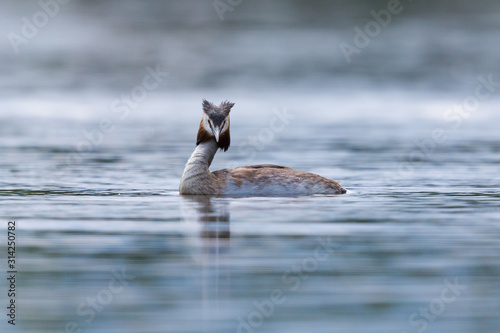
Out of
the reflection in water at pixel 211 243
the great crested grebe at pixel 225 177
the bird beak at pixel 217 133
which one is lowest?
the reflection in water at pixel 211 243

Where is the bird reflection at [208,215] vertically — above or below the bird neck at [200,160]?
below

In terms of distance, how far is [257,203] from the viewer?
54.5ft

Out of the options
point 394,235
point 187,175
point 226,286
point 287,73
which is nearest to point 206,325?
point 226,286

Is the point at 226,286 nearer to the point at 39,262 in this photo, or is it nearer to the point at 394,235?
the point at 39,262

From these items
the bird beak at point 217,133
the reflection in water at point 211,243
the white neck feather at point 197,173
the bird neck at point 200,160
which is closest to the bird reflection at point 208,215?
the reflection in water at point 211,243

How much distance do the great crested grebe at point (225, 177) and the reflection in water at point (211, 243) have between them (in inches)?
15.1

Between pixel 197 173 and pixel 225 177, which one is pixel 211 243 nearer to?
pixel 197 173

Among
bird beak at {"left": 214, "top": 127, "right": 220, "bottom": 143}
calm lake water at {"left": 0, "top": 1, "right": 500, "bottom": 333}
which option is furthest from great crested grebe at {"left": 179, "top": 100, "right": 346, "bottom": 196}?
calm lake water at {"left": 0, "top": 1, "right": 500, "bottom": 333}

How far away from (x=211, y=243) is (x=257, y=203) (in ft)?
13.9

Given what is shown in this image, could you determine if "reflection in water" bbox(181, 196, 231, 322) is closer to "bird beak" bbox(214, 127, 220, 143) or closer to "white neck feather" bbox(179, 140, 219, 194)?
"white neck feather" bbox(179, 140, 219, 194)

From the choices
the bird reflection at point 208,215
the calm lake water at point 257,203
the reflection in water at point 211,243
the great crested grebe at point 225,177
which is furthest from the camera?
the great crested grebe at point 225,177

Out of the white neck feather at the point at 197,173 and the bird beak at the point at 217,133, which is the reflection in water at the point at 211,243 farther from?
the bird beak at the point at 217,133

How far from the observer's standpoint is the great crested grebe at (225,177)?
57.8ft

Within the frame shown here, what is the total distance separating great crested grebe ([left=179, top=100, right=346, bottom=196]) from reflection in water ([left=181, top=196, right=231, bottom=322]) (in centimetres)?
38
